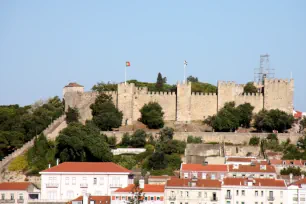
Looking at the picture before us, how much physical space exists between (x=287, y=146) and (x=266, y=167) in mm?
8665

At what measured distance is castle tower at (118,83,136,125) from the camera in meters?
76.9

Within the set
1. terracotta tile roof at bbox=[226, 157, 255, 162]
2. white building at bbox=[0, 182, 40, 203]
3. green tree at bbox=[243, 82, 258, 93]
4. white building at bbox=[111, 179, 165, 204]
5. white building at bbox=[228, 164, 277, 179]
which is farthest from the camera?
green tree at bbox=[243, 82, 258, 93]

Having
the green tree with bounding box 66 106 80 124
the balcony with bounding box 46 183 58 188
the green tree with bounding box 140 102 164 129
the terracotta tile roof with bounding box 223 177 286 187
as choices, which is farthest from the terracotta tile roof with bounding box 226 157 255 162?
the green tree with bounding box 66 106 80 124

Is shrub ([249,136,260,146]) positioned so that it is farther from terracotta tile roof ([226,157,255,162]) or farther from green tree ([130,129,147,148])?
green tree ([130,129,147,148])

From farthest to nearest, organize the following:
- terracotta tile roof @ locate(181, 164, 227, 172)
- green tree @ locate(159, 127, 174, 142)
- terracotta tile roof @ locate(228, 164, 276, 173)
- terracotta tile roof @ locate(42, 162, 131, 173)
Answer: green tree @ locate(159, 127, 174, 142) < terracotta tile roof @ locate(228, 164, 276, 173) < terracotta tile roof @ locate(181, 164, 227, 172) < terracotta tile roof @ locate(42, 162, 131, 173)

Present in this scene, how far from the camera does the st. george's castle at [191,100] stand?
77.5 meters

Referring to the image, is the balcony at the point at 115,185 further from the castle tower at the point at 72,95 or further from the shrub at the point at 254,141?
the castle tower at the point at 72,95

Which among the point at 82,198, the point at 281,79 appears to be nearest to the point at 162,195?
the point at 82,198

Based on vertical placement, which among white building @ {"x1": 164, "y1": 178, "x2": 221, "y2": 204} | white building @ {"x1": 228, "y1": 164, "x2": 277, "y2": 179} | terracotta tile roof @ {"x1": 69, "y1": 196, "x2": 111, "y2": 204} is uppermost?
white building @ {"x1": 228, "y1": 164, "x2": 277, "y2": 179}

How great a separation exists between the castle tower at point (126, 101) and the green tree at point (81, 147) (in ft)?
35.8

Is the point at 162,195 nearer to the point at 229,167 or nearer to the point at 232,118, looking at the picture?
the point at 229,167

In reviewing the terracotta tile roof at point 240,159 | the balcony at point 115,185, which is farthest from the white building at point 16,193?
the terracotta tile roof at point 240,159

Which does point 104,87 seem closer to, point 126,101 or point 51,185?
point 126,101

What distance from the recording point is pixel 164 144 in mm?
68125
